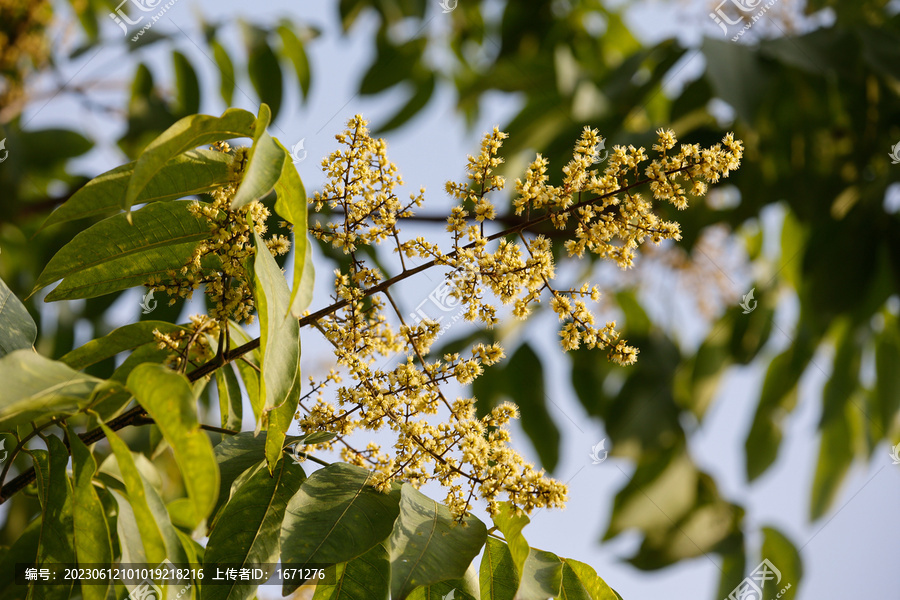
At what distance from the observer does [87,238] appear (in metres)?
0.97

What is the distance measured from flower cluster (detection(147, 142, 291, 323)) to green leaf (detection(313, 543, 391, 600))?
1.32 ft

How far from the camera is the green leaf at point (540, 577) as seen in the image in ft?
2.76

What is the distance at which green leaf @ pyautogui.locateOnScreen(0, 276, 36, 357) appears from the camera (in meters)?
0.92

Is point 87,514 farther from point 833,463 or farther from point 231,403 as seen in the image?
point 833,463

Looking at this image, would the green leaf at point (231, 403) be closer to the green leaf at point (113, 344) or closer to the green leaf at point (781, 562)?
the green leaf at point (113, 344)

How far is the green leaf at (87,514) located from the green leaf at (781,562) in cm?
285

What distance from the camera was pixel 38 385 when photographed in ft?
2.11

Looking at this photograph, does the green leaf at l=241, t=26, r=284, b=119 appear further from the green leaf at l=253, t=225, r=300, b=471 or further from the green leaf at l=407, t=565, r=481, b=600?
the green leaf at l=407, t=565, r=481, b=600

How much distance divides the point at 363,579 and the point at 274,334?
440mm

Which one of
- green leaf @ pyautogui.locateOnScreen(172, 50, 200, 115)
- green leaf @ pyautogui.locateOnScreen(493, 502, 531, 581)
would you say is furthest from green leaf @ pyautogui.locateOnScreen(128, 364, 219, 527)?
green leaf @ pyautogui.locateOnScreen(172, 50, 200, 115)

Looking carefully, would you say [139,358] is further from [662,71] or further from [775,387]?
[775,387]

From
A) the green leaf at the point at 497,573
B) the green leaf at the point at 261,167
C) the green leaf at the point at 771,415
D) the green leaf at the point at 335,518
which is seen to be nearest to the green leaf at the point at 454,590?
the green leaf at the point at 497,573

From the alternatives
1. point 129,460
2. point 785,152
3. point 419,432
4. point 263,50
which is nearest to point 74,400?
point 129,460

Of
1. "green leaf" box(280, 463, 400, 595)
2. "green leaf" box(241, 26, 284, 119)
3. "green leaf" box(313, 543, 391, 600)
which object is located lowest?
"green leaf" box(313, 543, 391, 600)
